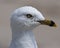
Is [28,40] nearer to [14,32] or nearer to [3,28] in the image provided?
[14,32]

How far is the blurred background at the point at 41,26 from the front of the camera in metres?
4.39

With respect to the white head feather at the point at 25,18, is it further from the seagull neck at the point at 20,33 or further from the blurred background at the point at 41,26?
the blurred background at the point at 41,26

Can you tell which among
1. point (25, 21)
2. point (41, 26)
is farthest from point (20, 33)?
point (41, 26)

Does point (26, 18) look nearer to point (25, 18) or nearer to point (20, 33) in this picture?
point (25, 18)

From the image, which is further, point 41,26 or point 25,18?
point 41,26

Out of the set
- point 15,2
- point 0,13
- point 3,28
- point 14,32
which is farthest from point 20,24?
point 15,2

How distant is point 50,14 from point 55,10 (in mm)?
173

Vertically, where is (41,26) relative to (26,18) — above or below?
above

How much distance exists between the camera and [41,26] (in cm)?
466

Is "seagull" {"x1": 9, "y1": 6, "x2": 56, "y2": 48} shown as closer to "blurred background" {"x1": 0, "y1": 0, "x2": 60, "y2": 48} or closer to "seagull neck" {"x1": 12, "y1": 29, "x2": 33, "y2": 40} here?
"seagull neck" {"x1": 12, "y1": 29, "x2": 33, "y2": 40}

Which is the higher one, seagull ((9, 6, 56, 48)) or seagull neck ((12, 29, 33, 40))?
seagull ((9, 6, 56, 48))

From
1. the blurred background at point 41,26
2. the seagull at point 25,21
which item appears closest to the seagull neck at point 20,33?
the seagull at point 25,21

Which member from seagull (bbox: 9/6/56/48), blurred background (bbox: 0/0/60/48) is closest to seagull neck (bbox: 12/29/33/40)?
seagull (bbox: 9/6/56/48)

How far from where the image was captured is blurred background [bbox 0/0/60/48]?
4.39 m
